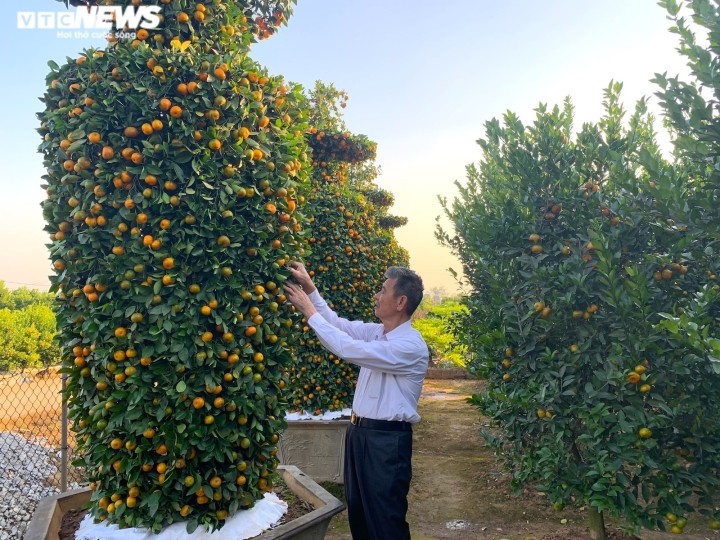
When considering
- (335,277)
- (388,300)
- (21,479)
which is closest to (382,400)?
(388,300)

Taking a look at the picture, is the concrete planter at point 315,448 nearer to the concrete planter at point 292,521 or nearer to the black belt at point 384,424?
the concrete planter at point 292,521

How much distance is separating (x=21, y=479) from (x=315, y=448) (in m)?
3.69

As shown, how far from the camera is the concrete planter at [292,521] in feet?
10.1

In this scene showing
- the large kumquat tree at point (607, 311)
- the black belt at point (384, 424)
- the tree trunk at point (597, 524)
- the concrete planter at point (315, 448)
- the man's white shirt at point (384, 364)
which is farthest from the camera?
the concrete planter at point (315, 448)

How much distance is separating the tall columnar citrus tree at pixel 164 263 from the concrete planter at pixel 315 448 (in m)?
3.31

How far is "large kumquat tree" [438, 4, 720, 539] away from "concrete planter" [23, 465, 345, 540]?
55.6 inches

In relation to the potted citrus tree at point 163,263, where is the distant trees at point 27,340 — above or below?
below

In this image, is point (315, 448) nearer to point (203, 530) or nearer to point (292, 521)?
point (292, 521)

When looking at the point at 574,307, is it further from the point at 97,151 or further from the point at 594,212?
the point at 97,151

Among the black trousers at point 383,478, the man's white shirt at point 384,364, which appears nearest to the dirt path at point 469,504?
the black trousers at point 383,478

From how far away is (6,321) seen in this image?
15227 millimetres

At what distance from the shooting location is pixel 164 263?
288cm

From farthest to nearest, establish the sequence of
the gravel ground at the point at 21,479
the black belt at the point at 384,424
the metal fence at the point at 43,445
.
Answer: the gravel ground at the point at 21,479
the metal fence at the point at 43,445
the black belt at the point at 384,424

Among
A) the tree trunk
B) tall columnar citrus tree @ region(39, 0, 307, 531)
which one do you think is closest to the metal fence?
tall columnar citrus tree @ region(39, 0, 307, 531)
